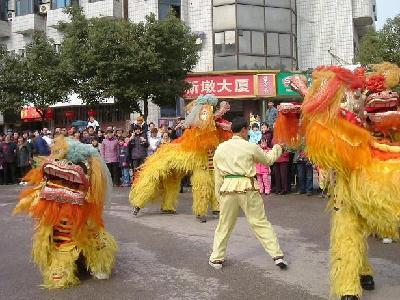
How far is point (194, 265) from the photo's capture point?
5.77 metres

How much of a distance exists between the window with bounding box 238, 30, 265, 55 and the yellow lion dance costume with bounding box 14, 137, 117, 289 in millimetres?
18205

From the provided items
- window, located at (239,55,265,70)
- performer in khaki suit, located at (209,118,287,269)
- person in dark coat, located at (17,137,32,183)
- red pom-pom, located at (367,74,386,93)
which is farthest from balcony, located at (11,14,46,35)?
red pom-pom, located at (367,74,386,93)

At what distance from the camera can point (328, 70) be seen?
4277 millimetres

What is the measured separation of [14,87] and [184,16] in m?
7.87

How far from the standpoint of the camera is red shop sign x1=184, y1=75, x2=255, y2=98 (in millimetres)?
21969

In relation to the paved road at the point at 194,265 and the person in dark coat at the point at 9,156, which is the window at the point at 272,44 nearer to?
the person in dark coat at the point at 9,156

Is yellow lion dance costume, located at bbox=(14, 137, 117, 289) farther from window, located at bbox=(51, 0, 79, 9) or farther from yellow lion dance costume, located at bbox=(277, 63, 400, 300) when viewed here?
window, located at bbox=(51, 0, 79, 9)

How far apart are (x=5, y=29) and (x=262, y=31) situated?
14.8 metres

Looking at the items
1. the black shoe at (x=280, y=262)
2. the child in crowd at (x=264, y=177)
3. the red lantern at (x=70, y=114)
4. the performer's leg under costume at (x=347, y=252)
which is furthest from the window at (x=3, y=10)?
the performer's leg under costume at (x=347, y=252)

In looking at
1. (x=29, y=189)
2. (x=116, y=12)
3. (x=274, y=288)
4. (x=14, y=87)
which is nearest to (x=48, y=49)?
(x=14, y=87)

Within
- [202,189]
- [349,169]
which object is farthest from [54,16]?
[349,169]

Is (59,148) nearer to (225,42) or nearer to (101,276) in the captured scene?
(101,276)

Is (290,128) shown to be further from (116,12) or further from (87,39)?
(116,12)

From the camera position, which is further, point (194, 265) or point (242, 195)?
point (194, 265)
